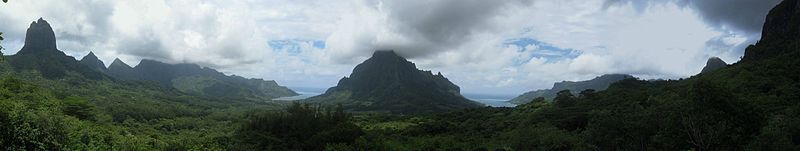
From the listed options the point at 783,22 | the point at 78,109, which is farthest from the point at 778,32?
the point at 78,109

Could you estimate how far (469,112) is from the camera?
167625 mm

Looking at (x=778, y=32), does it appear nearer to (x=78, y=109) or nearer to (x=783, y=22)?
(x=783, y=22)

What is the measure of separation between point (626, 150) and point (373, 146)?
4481 centimetres

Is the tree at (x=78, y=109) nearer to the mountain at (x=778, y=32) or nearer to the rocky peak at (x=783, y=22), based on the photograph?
the mountain at (x=778, y=32)

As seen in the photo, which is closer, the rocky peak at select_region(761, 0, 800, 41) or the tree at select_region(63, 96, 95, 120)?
the tree at select_region(63, 96, 95, 120)

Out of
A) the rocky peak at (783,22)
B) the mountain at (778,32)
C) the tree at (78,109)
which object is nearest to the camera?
the tree at (78,109)

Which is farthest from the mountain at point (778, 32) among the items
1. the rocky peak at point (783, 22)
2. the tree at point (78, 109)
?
the tree at point (78, 109)

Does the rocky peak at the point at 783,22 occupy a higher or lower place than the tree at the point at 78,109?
higher

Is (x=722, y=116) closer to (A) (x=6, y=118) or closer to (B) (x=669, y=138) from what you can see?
(B) (x=669, y=138)

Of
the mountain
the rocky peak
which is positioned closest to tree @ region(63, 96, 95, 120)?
the mountain

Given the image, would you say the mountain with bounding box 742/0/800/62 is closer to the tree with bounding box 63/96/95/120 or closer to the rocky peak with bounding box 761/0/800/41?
the rocky peak with bounding box 761/0/800/41

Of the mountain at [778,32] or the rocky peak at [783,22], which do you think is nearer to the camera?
the mountain at [778,32]

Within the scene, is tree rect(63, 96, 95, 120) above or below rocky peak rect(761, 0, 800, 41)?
below

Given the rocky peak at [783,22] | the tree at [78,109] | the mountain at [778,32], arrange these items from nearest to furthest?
the tree at [78,109], the mountain at [778,32], the rocky peak at [783,22]
